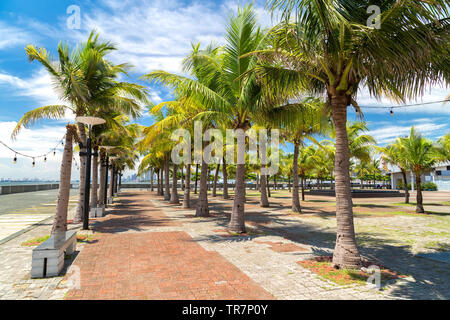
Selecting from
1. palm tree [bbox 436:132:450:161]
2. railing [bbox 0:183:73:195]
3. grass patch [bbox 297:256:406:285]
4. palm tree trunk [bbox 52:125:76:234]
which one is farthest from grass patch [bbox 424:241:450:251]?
railing [bbox 0:183:73:195]

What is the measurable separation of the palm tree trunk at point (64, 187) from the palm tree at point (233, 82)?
3520 mm

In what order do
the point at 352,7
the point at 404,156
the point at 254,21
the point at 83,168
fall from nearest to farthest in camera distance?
the point at 352,7 < the point at 254,21 < the point at 83,168 < the point at 404,156

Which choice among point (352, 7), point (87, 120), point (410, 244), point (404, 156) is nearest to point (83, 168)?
point (87, 120)

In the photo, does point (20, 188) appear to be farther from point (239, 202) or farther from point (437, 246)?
point (437, 246)

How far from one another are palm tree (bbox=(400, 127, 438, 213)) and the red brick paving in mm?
16739

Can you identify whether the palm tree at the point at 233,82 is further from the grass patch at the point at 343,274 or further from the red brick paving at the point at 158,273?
the grass patch at the point at 343,274

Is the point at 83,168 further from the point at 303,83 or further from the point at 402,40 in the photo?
the point at 402,40

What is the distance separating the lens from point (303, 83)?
752 cm

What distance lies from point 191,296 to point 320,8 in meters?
5.75

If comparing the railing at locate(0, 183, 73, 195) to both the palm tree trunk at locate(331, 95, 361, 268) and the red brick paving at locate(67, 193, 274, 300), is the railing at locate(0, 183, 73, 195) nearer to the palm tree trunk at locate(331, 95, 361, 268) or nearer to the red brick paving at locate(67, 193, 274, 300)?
the red brick paving at locate(67, 193, 274, 300)

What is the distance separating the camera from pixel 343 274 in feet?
19.2

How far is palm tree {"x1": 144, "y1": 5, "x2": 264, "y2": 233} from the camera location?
32.7 ft

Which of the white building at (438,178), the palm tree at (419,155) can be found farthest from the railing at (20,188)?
the white building at (438,178)

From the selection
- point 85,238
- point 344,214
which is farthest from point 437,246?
A: point 85,238
